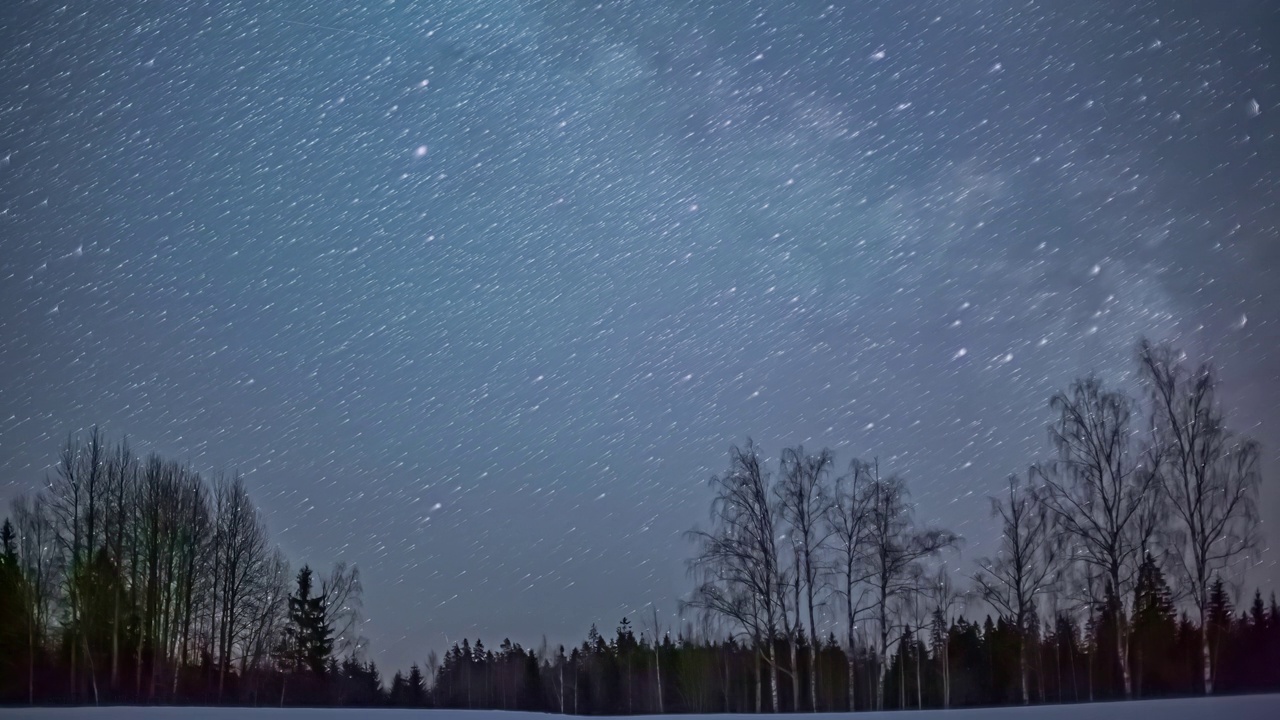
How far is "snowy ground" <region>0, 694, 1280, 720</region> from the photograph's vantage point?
12.1 metres

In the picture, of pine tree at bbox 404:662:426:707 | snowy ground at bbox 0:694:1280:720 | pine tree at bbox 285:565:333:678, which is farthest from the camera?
Result: pine tree at bbox 404:662:426:707

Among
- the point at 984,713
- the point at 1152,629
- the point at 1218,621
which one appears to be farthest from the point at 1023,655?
the point at 984,713

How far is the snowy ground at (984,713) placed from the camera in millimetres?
12109

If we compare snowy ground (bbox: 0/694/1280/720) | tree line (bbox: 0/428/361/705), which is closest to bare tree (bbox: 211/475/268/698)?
tree line (bbox: 0/428/361/705)

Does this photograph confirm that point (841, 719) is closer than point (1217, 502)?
Yes

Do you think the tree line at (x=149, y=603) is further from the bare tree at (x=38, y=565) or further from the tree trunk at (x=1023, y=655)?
the tree trunk at (x=1023, y=655)

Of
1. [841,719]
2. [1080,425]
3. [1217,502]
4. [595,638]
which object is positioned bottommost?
[595,638]

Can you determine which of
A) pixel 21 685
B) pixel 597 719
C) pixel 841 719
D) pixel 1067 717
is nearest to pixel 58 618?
pixel 21 685

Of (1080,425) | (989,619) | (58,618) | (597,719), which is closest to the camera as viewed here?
(597,719)

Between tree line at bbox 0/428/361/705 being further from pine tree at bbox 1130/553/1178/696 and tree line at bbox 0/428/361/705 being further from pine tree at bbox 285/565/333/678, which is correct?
pine tree at bbox 1130/553/1178/696

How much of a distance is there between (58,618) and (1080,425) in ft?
123

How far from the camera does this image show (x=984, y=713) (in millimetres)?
13945

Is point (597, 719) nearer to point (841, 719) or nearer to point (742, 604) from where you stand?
point (841, 719)

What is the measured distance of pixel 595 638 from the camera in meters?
70.1
